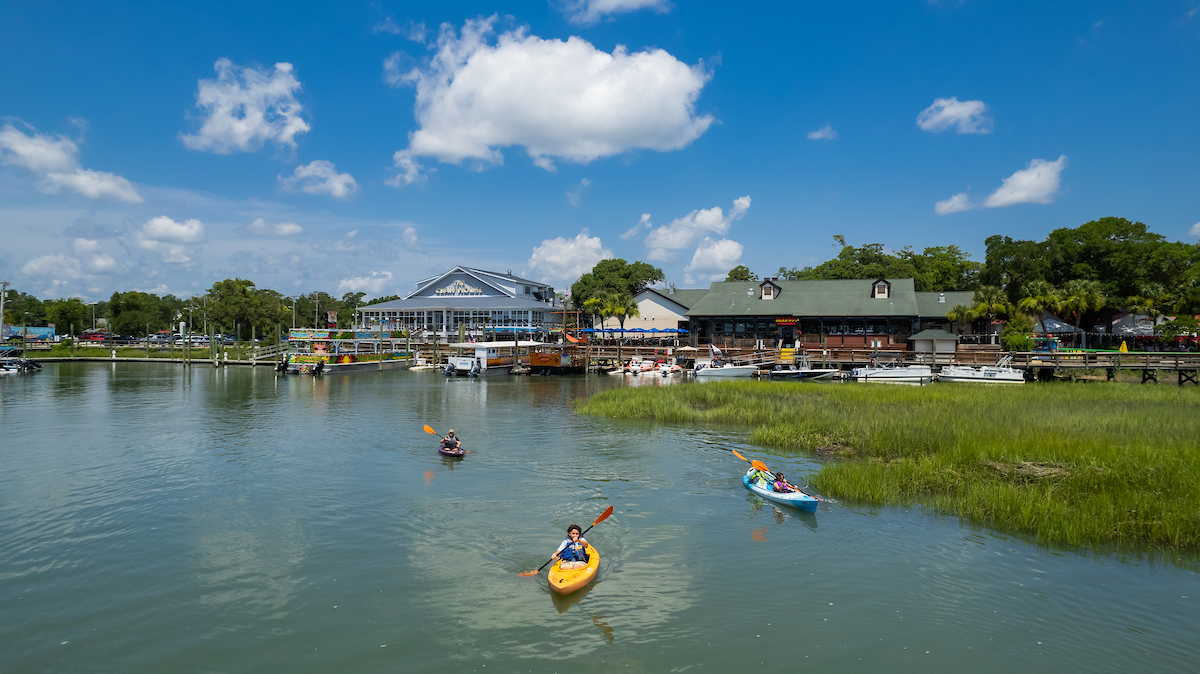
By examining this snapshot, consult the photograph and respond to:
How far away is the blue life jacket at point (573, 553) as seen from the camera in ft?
40.0

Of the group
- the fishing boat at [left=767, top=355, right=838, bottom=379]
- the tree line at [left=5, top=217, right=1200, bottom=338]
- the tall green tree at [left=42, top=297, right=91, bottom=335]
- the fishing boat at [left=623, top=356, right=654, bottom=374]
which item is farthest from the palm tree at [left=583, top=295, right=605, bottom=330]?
the tall green tree at [left=42, top=297, right=91, bottom=335]

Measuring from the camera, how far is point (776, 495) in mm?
16438

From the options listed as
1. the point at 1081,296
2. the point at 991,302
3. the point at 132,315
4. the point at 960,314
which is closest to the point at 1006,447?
the point at 991,302

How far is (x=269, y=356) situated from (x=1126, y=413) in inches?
2903

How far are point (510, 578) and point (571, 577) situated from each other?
1.36 meters

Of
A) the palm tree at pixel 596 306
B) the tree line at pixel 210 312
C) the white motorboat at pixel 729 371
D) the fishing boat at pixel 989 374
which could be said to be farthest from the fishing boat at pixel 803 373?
the tree line at pixel 210 312

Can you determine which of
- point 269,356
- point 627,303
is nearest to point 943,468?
point 627,303

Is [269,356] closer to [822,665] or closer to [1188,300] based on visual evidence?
[822,665]

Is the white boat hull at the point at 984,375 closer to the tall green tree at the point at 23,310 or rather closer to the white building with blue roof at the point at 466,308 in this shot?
the white building with blue roof at the point at 466,308

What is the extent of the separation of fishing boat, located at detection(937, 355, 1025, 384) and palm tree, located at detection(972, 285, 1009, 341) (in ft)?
36.4

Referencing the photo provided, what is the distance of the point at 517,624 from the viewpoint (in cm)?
1061

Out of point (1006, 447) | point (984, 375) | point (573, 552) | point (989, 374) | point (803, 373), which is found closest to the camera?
point (573, 552)

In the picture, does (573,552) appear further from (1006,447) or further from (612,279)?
(612,279)

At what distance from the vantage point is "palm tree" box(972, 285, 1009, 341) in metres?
56.2
